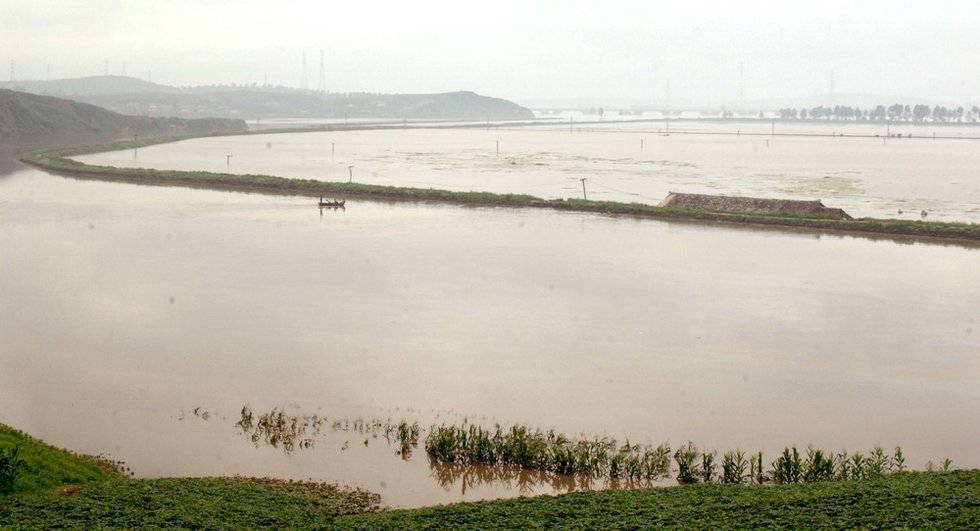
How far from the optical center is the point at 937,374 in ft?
44.7

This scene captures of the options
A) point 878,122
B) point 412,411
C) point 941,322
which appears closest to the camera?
point 412,411

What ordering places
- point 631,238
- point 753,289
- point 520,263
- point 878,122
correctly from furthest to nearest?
point 878,122
point 631,238
point 520,263
point 753,289

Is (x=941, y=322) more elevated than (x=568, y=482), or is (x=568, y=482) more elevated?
(x=941, y=322)

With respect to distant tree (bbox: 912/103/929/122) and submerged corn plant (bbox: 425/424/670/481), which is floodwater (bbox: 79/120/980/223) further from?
distant tree (bbox: 912/103/929/122)

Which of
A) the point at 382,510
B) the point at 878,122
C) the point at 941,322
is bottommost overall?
the point at 382,510

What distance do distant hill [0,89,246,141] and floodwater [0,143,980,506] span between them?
49.0 meters

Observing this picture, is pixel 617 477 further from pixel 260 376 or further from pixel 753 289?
pixel 753 289

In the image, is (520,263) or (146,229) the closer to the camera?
(520,263)

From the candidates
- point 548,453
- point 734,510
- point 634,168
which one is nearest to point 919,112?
point 634,168

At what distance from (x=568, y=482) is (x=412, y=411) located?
8.30 feet

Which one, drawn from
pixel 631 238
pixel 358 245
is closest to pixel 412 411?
pixel 358 245

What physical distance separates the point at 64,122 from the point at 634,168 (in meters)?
45.8

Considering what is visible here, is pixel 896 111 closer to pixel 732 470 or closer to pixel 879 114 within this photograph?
pixel 879 114

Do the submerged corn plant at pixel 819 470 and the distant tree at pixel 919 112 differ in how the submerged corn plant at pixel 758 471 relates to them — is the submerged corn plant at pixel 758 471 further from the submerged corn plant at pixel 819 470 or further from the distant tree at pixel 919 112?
the distant tree at pixel 919 112
